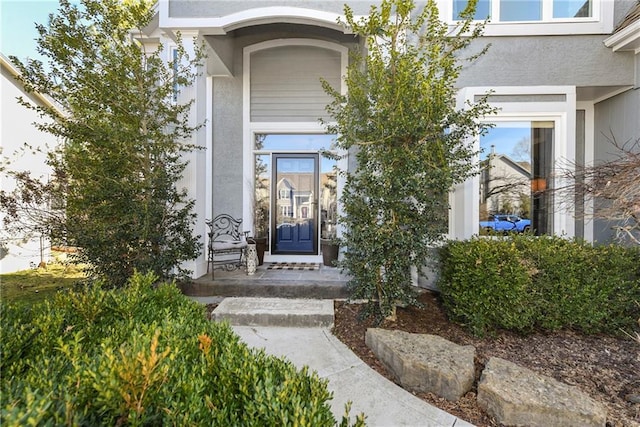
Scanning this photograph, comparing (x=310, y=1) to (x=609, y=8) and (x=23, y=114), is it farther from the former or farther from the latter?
(x=23, y=114)

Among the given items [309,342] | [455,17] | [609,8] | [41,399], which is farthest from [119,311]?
[609,8]

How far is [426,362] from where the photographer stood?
2.48 meters

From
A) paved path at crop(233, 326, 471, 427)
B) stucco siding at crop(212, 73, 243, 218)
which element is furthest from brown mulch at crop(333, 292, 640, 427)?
stucco siding at crop(212, 73, 243, 218)

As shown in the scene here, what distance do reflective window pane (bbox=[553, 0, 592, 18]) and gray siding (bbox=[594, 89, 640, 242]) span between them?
4.41 feet

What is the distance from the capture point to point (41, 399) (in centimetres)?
95

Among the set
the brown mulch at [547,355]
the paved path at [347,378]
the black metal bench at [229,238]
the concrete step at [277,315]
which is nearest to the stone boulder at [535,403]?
the brown mulch at [547,355]

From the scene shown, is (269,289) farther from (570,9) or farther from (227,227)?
(570,9)

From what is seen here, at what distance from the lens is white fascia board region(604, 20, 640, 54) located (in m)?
4.03

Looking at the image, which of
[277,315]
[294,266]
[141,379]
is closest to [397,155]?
[277,315]

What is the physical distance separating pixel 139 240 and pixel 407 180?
3.43m

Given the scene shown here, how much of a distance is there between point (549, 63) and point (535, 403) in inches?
182

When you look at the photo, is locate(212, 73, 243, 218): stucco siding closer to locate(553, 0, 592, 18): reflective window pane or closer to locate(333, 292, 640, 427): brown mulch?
locate(333, 292, 640, 427): brown mulch

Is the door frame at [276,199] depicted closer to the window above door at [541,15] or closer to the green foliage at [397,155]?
the green foliage at [397,155]

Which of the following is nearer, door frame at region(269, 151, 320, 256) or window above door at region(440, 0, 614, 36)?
window above door at region(440, 0, 614, 36)
